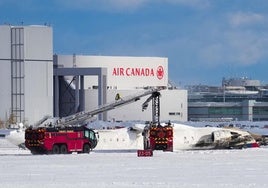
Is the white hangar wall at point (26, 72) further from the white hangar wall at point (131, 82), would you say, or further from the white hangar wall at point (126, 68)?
the white hangar wall at point (126, 68)

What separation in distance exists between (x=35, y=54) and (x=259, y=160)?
9672cm

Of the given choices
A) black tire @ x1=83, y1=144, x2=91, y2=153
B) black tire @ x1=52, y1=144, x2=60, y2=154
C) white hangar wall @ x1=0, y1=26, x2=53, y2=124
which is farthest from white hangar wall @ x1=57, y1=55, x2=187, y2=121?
black tire @ x1=52, y1=144, x2=60, y2=154

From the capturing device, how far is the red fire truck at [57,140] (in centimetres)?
6088

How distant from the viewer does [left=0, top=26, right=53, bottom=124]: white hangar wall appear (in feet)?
457

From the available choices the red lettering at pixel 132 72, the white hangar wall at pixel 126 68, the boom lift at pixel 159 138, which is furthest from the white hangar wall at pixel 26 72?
the boom lift at pixel 159 138

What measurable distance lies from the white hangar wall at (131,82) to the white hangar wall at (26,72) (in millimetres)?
13839

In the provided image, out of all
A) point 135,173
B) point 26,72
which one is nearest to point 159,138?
point 135,173

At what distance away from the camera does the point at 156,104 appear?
71312mm

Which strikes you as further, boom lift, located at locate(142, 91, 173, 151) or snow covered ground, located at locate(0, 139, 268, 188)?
boom lift, located at locate(142, 91, 173, 151)

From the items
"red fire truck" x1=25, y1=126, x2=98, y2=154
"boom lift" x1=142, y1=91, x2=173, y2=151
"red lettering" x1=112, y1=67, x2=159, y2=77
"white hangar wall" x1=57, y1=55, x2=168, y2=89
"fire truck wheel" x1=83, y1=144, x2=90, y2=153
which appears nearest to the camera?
"red fire truck" x1=25, y1=126, x2=98, y2=154

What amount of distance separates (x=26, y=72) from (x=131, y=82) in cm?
2882

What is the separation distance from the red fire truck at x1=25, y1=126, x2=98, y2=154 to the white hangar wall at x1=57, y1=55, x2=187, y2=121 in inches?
3518

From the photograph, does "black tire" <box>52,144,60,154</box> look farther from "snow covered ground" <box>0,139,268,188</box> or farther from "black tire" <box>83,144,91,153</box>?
"snow covered ground" <box>0,139,268,188</box>

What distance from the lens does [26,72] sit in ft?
463
